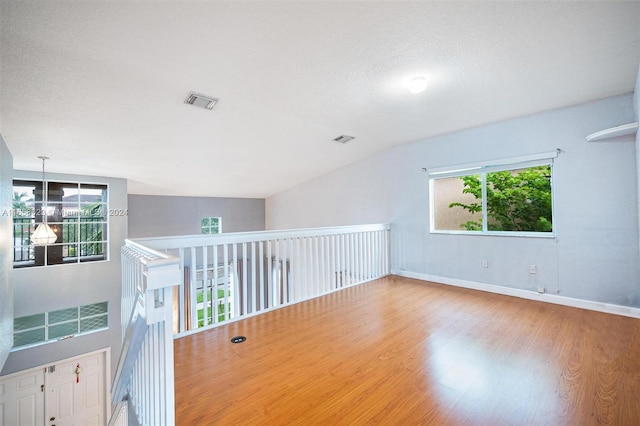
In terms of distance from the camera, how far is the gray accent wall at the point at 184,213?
666cm

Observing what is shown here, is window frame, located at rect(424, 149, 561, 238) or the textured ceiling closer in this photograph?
the textured ceiling

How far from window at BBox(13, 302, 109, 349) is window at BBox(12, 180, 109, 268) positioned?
0.99 meters

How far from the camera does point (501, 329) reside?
2.65 m

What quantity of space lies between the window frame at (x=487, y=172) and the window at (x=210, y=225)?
19.3 feet

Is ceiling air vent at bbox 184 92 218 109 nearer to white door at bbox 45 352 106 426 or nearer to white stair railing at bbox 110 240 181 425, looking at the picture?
white stair railing at bbox 110 240 181 425

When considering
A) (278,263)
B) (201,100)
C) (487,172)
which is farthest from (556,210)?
(201,100)

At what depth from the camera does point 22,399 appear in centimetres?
484

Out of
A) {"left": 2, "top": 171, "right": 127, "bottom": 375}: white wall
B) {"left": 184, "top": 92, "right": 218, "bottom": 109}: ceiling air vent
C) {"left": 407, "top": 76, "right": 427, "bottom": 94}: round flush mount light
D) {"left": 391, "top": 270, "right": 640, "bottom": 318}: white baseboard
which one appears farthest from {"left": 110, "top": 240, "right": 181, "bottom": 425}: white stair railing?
{"left": 2, "top": 171, "right": 127, "bottom": 375}: white wall

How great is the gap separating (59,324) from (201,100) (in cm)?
553

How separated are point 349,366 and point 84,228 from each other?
6.22 meters

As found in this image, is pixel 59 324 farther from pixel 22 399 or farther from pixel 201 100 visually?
pixel 201 100

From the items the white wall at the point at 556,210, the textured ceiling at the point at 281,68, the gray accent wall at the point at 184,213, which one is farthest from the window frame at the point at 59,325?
the white wall at the point at 556,210

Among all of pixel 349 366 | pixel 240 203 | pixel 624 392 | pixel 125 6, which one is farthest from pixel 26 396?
pixel 624 392

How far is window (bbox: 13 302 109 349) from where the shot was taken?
4.93m
